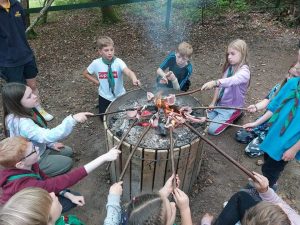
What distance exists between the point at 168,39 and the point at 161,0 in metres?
2.74

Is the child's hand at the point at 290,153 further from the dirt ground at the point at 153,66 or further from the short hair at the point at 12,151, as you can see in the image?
the short hair at the point at 12,151

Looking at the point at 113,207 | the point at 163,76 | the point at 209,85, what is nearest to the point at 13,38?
the point at 163,76

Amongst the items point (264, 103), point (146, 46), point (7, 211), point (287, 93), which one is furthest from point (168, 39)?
point (7, 211)

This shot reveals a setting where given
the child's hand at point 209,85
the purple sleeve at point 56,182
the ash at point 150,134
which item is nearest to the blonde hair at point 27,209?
the purple sleeve at point 56,182

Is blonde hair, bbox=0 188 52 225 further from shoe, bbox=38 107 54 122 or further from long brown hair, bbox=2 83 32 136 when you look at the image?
shoe, bbox=38 107 54 122

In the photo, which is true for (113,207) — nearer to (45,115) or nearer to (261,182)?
(261,182)

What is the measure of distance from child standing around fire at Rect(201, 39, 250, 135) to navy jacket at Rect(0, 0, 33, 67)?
2.49 m

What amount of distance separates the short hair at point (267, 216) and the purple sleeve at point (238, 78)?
2.15 metres

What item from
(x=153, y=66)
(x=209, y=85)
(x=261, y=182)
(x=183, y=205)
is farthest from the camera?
(x=153, y=66)

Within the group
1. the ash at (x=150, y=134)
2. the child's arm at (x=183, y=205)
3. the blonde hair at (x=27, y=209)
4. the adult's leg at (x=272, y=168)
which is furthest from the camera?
the adult's leg at (x=272, y=168)

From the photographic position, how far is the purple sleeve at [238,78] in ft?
13.0

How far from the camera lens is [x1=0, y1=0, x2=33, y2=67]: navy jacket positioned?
393 centimetres

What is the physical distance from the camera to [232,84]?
404cm

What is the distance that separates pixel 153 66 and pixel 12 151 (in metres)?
4.12
